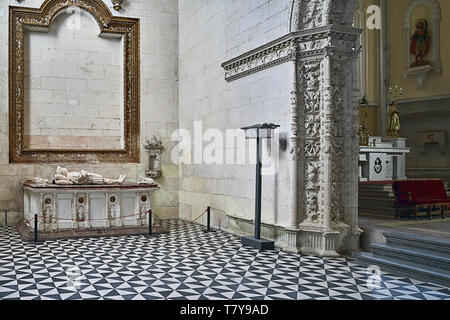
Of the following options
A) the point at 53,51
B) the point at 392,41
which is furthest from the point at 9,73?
the point at 392,41

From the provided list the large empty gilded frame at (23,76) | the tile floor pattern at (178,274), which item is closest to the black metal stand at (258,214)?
the tile floor pattern at (178,274)

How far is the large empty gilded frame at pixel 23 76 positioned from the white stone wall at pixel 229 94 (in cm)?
137

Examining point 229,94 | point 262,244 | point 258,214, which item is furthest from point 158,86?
point 262,244

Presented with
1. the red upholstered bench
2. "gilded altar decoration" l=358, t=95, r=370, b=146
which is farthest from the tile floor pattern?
"gilded altar decoration" l=358, t=95, r=370, b=146

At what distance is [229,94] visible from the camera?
37.5 ft

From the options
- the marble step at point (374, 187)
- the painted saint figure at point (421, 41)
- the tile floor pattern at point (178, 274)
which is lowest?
the tile floor pattern at point (178, 274)

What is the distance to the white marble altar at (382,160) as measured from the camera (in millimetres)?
13375

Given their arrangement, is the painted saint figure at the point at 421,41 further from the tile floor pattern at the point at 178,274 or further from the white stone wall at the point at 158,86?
the tile floor pattern at the point at 178,274

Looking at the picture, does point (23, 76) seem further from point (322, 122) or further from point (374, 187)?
point (374, 187)

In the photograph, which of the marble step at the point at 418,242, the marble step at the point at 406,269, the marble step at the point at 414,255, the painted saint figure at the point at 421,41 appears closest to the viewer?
the marble step at the point at 406,269

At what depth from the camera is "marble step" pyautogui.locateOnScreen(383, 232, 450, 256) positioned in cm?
726

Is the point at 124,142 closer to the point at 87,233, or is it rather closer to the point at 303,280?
the point at 87,233

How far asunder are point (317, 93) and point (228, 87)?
3006mm
